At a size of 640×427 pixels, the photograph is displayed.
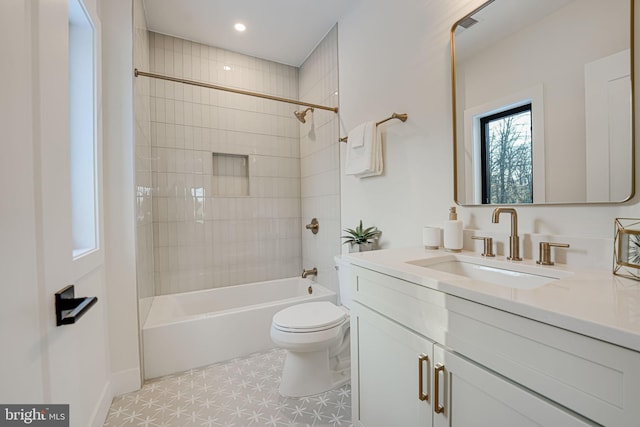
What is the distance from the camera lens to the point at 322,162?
2.65 metres

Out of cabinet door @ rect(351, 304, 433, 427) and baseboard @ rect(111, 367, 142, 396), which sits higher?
cabinet door @ rect(351, 304, 433, 427)

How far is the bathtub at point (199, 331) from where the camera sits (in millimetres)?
1805

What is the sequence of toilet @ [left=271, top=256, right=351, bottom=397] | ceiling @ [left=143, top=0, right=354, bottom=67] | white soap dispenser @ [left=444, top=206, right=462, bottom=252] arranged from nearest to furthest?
1. white soap dispenser @ [left=444, top=206, right=462, bottom=252]
2. toilet @ [left=271, top=256, right=351, bottom=397]
3. ceiling @ [left=143, top=0, right=354, bottom=67]

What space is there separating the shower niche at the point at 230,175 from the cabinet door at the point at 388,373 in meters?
2.07

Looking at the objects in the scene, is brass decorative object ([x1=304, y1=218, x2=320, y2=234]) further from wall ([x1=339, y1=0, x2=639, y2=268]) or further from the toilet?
the toilet

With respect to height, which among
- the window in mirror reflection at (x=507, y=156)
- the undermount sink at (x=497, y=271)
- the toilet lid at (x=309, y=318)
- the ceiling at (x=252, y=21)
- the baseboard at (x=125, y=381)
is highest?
the ceiling at (x=252, y=21)

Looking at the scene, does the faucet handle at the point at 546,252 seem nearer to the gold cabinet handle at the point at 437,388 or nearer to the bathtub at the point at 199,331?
the gold cabinet handle at the point at 437,388

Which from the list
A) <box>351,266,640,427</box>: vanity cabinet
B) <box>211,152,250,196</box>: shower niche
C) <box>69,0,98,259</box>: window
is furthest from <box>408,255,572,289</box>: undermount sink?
<box>211,152,250,196</box>: shower niche

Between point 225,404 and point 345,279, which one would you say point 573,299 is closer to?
point 345,279

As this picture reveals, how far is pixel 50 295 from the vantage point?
0.64 meters

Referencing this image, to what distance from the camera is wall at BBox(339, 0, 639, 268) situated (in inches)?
38.6

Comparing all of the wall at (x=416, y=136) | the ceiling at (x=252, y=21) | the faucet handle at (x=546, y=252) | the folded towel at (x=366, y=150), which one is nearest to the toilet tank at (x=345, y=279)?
the wall at (x=416, y=136)

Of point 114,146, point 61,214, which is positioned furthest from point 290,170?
point 61,214

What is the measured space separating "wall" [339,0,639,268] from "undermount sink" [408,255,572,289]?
0.47 ft
